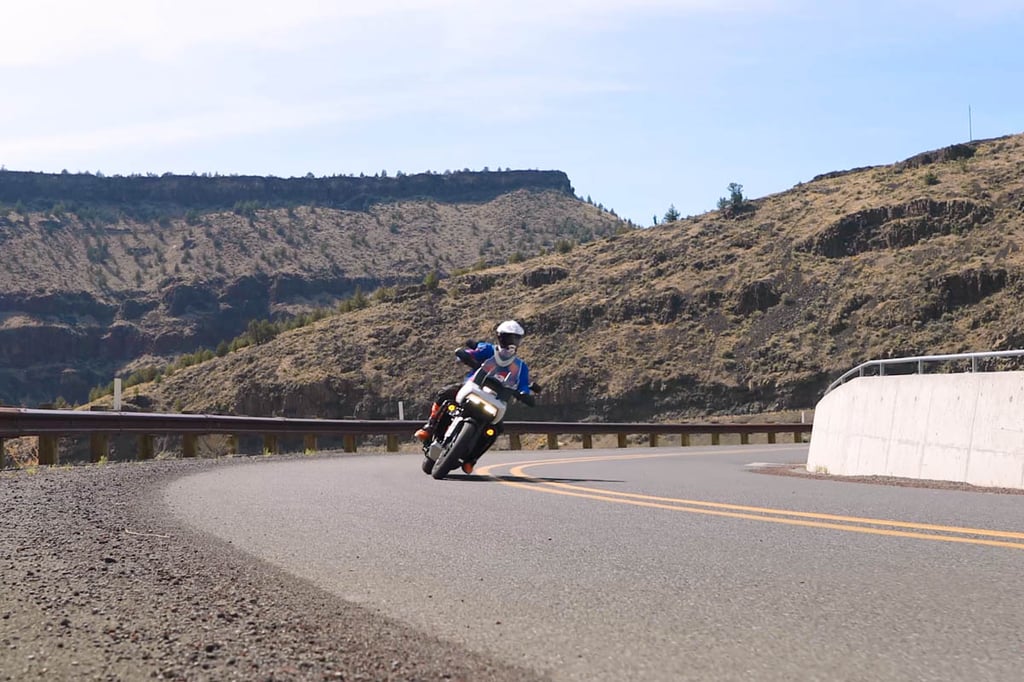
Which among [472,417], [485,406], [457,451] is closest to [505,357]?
[485,406]

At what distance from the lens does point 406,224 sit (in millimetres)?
150000

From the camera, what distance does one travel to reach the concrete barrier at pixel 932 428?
13609 millimetres

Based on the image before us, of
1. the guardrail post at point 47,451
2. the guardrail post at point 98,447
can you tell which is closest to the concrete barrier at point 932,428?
the guardrail post at point 98,447

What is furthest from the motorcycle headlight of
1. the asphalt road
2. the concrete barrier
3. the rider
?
the concrete barrier

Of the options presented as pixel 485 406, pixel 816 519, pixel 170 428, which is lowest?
pixel 170 428

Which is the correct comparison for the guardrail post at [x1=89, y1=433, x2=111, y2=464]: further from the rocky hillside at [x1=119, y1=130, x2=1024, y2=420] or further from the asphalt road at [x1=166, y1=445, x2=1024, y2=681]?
the rocky hillside at [x1=119, y1=130, x2=1024, y2=420]

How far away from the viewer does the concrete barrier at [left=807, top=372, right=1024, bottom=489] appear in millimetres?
13609

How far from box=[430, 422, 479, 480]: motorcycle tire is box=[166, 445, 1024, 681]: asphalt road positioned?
1903 mm

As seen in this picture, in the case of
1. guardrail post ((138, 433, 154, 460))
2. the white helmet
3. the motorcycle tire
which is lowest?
guardrail post ((138, 433, 154, 460))

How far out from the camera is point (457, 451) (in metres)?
14.5

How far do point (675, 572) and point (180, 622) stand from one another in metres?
2.72

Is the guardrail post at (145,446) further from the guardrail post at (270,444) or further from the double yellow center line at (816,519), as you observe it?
the double yellow center line at (816,519)

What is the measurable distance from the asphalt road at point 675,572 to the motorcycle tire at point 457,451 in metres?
1.90

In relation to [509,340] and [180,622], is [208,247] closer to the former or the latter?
[509,340]
